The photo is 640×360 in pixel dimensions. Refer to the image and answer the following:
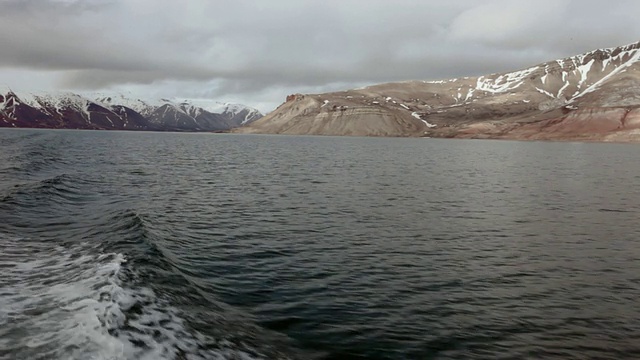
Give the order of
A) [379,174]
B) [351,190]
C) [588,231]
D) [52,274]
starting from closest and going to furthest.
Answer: [52,274]
[588,231]
[351,190]
[379,174]

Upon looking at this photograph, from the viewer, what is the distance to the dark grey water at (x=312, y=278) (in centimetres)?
1210

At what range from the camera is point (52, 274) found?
15.9 m

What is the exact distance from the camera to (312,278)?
17.8 m

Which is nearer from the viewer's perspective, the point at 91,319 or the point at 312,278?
the point at 91,319

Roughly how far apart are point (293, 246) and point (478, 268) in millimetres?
8741

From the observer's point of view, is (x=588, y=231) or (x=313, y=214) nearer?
(x=588, y=231)

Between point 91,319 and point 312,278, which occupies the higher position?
point 91,319

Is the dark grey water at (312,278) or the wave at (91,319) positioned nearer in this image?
the wave at (91,319)

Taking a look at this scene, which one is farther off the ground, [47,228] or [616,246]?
[47,228]

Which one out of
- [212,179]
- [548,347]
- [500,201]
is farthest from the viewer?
[212,179]

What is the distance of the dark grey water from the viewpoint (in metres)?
12.1

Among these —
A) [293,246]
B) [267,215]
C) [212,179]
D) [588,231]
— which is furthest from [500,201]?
[212,179]

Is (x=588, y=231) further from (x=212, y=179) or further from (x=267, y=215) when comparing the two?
(x=212, y=179)

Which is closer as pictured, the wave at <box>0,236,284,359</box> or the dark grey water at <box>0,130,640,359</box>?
the wave at <box>0,236,284,359</box>
